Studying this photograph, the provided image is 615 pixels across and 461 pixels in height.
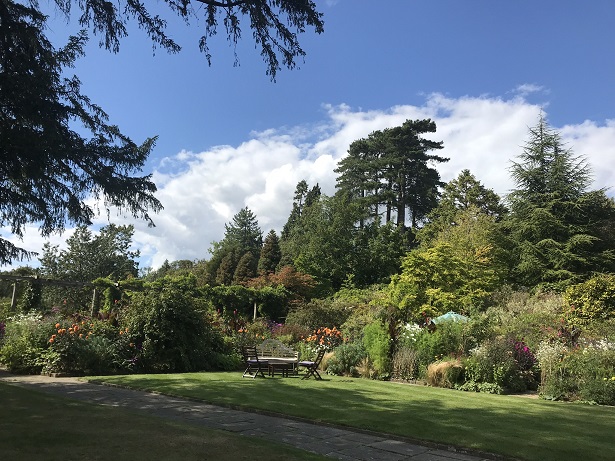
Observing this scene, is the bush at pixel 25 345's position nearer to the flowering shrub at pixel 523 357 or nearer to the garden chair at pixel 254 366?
the garden chair at pixel 254 366

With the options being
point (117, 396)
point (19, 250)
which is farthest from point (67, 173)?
point (117, 396)

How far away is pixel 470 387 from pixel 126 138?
9426mm

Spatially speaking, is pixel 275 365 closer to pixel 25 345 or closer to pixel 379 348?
pixel 379 348

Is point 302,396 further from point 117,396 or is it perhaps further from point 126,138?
point 126,138

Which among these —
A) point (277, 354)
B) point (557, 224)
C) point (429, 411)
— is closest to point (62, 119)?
point (429, 411)

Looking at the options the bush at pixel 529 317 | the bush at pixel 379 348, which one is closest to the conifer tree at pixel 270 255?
the bush at pixel 529 317

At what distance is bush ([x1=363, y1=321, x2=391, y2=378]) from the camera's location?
1281cm

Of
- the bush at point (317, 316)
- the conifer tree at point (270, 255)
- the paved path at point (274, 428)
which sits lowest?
the paved path at point (274, 428)

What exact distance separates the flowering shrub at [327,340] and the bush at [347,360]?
1.58 metres

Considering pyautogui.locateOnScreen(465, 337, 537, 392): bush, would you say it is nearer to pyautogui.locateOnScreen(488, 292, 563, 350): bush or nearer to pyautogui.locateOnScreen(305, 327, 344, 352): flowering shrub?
pyautogui.locateOnScreen(488, 292, 563, 350): bush

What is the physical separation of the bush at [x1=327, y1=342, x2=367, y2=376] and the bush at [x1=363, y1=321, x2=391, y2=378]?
0.95 ft

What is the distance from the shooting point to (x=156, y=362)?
1224 centimetres

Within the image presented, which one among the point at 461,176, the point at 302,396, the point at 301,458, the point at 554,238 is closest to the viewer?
the point at 301,458

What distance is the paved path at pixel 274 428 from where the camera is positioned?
5.01m
